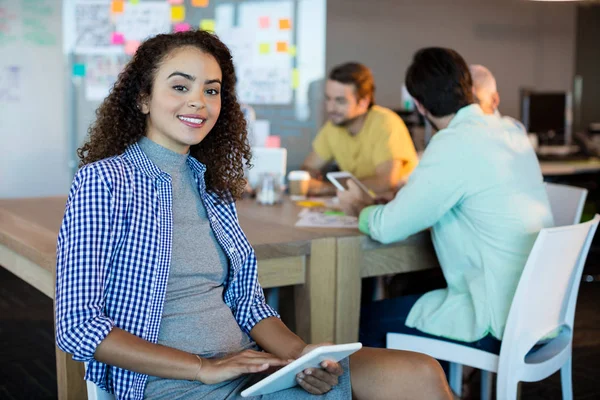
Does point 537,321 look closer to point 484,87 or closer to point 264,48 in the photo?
point 484,87

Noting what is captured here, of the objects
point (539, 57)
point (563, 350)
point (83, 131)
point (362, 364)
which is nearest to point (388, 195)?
point (563, 350)

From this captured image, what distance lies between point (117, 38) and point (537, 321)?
12.9 feet

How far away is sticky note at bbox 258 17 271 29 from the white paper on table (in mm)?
3250

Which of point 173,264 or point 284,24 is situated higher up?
point 284,24

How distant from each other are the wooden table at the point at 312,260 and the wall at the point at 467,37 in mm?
3934

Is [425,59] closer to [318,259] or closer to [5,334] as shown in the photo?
[318,259]

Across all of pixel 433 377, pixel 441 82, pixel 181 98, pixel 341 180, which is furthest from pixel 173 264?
pixel 341 180

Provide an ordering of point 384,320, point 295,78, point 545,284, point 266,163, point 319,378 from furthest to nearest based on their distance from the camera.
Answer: point 295,78
point 266,163
point 384,320
point 545,284
point 319,378

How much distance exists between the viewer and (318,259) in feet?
8.02

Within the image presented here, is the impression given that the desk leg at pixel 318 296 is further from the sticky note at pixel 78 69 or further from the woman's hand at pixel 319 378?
the sticky note at pixel 78 69

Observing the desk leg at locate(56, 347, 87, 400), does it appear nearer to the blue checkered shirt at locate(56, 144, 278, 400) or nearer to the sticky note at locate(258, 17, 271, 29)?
the blue checkered shirt at locate(56, 144, 278, 400)

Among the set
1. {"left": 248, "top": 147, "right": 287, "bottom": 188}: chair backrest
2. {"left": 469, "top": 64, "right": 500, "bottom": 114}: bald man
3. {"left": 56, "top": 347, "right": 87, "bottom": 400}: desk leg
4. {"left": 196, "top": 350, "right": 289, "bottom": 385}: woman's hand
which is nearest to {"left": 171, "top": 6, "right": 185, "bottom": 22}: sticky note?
{"left": 248, "top": 147, "right": 287, "bottom": 188}: chair backrest

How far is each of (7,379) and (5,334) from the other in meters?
0.66

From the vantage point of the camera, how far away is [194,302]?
1643 millimetres
